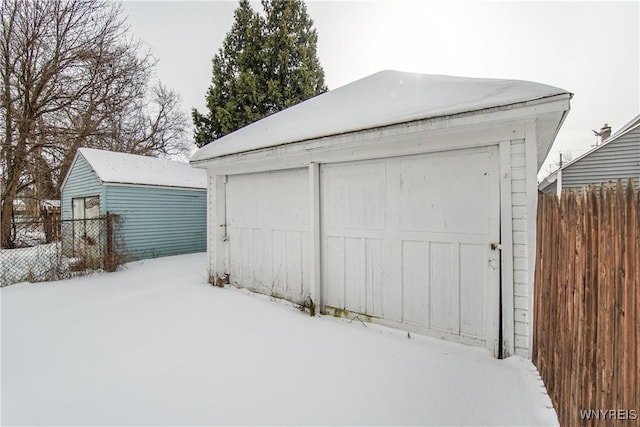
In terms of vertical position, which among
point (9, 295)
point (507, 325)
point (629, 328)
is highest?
point (629, 328)

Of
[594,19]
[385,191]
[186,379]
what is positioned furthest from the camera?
[594,19]

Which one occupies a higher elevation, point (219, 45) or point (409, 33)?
point (219, 45)

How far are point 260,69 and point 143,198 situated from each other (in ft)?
27.6

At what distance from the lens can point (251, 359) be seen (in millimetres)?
3051

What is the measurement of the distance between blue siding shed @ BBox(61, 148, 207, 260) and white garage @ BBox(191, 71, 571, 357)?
5459 mm

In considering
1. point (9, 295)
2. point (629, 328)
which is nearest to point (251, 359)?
point (629, 328)

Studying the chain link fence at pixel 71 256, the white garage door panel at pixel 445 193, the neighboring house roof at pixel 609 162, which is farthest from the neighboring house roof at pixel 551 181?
the chain link fence at pixel 71 256

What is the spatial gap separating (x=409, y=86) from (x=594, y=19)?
426 centimetres

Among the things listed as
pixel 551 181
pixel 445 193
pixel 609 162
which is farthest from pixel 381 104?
pixel 551 181

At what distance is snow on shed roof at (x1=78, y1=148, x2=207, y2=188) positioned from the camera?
29.8 ft

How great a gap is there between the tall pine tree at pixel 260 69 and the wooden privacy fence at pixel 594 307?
44.1 feet

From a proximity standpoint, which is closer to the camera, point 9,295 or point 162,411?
point 162,411

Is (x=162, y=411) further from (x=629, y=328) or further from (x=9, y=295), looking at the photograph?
(x=9, y=295)

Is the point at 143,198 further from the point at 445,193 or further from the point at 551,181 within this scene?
the point at 551,181
